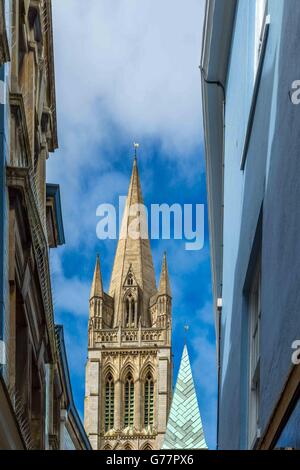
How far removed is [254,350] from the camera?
11.8 meters

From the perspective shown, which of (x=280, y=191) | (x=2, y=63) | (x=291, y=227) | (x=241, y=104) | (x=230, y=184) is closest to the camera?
(x=291, y=227)

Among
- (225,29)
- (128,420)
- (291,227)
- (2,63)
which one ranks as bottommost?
(291,227)

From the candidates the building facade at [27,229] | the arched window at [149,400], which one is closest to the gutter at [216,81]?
the building facade at [27,229]

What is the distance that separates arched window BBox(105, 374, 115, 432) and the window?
125 m

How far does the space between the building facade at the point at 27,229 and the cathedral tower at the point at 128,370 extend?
11034 cm

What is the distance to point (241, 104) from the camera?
14.4m

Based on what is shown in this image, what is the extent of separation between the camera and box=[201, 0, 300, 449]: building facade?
26.7 ft

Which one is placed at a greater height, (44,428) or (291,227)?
(44,428)

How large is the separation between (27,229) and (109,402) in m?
122

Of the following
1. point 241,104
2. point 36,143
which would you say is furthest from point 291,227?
point 36,143

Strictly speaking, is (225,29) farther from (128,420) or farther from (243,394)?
(128,420)

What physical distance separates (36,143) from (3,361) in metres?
7.83

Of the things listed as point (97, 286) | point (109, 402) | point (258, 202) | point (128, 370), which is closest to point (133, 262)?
point (97, 286)

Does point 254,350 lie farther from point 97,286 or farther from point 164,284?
point 164,284
